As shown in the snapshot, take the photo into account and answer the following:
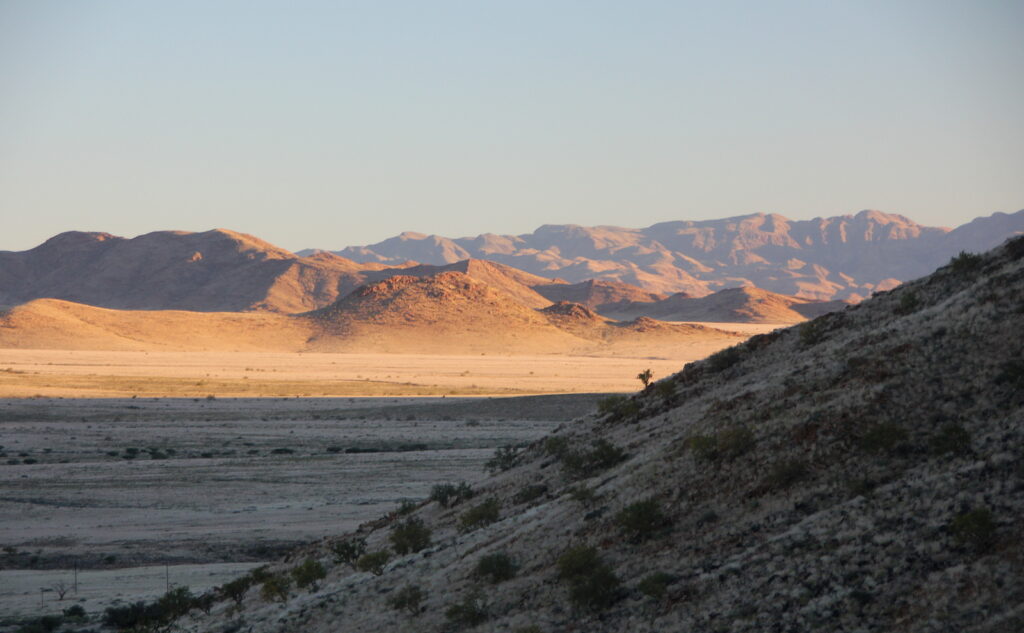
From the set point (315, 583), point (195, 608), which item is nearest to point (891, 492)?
point (315, 583)

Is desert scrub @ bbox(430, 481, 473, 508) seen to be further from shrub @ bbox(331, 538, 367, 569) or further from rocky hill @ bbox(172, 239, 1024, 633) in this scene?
shrub @ bbox(331, 538, 367, 569)

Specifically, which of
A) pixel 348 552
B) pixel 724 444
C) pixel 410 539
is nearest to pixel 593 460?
pixel 410 539

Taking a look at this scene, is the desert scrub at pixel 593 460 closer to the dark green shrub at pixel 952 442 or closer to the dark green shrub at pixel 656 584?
the dark green shrub at pixel 656 584

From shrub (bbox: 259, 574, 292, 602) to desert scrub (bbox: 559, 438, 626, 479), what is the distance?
423 centimetres

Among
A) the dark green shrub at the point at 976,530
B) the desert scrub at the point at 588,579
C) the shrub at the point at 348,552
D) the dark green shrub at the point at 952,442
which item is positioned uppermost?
the dark green shrub at the point at 952,442

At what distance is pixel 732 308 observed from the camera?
159500mm

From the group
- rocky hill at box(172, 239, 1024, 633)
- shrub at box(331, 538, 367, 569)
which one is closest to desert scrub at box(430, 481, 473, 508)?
rocky hill at box(172, 239, 1024, 633)

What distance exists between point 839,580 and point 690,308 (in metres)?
155

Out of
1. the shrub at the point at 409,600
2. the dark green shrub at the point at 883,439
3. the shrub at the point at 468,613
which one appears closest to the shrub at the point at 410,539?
the shrub at the point at 409,600

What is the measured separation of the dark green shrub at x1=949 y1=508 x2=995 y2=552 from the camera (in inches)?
332

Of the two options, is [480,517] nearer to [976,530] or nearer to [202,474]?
[976,530]

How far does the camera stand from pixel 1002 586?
787cm

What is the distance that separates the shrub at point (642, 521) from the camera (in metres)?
10.7

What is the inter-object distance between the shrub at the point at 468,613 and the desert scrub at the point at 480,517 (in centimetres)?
346
